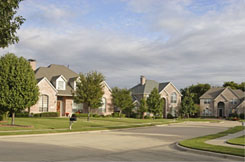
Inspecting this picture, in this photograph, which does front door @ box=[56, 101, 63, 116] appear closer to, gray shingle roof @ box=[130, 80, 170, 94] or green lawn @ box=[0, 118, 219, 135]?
green lawn @ box=[0, 118, 219, 135]

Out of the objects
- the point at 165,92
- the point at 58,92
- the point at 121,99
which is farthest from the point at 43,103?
the point at 165,92

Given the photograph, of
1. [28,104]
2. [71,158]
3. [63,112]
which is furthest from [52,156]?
[63,112]

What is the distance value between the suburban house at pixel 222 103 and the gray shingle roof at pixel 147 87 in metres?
16.4

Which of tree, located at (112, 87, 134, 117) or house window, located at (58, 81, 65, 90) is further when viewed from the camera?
tree, located at (112, 87, 134, 117)

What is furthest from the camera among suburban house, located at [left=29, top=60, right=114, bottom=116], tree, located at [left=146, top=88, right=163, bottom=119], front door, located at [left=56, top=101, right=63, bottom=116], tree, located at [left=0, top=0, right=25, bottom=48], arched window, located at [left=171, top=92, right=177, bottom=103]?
arched window, located at [left=171, top=92, right=177, bottom=103]

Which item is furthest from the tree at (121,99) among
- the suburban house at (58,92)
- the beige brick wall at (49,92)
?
the beige brick wall at (49,92)

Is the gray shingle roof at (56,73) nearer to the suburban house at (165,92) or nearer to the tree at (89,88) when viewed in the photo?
the tree at (89,88)

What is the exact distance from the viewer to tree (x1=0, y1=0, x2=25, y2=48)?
1044 cm

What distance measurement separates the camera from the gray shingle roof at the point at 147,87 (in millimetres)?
64125

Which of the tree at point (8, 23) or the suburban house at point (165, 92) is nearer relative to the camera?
the tree at point (8, 23)

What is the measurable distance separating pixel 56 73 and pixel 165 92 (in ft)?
91.4

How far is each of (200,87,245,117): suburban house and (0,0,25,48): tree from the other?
68.3m

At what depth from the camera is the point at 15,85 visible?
81.1ft

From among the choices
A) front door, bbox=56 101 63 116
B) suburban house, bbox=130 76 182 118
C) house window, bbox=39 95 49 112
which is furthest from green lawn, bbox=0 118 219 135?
suburban house, bbox=130 76 182 118
